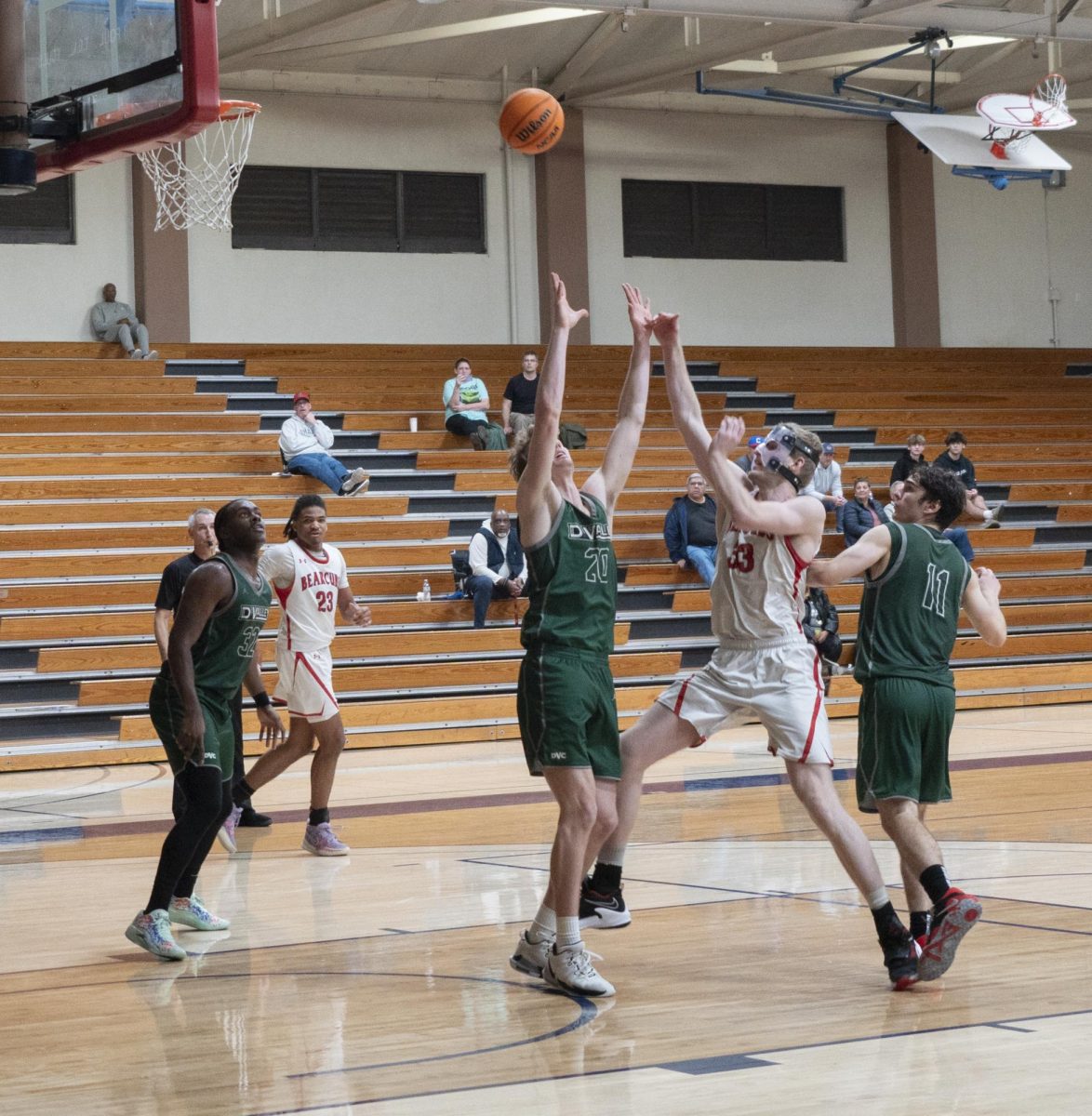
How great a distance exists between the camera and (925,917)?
5.19 m

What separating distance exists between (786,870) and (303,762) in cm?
596

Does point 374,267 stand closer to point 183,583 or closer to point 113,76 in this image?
point 183,583

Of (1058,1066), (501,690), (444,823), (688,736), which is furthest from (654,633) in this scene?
(1058,1066)

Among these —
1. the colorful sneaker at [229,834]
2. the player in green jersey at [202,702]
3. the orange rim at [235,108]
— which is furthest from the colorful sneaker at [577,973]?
the orange rim at [235,108]

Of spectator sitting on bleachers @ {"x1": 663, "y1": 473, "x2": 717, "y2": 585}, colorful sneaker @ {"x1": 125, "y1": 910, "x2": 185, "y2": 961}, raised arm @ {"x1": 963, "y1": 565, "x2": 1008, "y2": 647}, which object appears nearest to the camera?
raised arm @ {"x1": 963, "y1": 565, "x2": 1008, "y2": 647}

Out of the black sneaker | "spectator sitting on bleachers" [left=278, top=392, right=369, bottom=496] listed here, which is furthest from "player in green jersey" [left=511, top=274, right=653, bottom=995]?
"spectator sitting on bleachers" [left=278, top=392, right=369, bottom=496]

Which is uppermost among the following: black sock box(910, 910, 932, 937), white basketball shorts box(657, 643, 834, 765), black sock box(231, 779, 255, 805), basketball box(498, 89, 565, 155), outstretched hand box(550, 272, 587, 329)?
basketball box(498, 89, 565, 155)

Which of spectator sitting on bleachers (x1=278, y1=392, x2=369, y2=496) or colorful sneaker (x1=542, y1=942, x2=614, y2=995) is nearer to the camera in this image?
colorful sneaker (x1=542, y1=942, x2=614, y2=995)

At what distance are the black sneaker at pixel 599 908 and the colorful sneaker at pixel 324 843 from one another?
258cm

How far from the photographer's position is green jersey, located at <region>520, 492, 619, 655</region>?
5094 mm

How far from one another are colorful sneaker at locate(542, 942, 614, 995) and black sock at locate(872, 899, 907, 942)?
814 mm

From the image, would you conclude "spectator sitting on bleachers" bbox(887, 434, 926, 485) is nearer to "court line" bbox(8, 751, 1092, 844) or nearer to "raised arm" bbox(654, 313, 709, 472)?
"court line" bbox(8, 751, 1092, 844)

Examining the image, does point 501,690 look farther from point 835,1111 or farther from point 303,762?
point 835,1111

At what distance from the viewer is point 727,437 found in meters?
5.26
